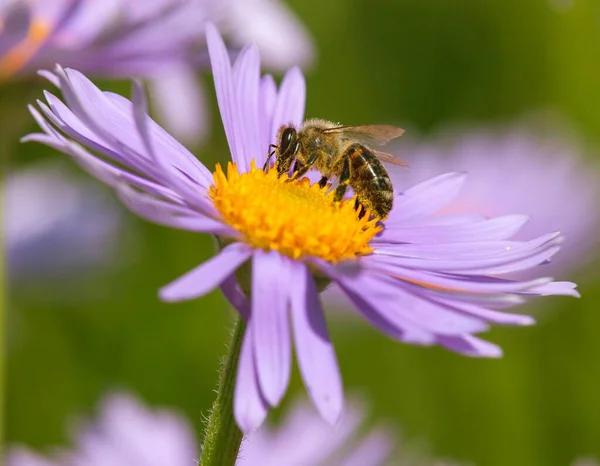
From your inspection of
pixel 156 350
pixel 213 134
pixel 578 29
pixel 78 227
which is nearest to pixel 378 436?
pixel 156 350

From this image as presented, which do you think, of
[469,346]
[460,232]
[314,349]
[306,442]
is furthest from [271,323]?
[306,442]

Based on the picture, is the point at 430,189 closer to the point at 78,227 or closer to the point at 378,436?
the point at 378,436

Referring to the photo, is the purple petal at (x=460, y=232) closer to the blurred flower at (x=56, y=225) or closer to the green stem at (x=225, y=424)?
the green stem at (x=225, y=424)

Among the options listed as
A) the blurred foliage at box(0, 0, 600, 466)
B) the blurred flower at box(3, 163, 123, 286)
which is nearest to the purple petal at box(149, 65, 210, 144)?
the blurred foliage at box(0, 0, 600, 466)

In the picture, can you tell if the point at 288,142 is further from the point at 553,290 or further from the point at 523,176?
the point at 523,176

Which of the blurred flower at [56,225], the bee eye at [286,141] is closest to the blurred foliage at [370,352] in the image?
the blurred flower at [56,225]

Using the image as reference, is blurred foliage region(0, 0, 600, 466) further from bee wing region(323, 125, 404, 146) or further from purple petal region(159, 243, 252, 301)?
purple petal region(159, 243, 252, 301)
